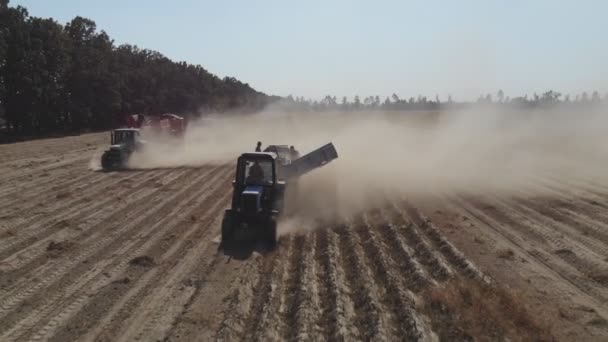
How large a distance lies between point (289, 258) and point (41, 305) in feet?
15.8

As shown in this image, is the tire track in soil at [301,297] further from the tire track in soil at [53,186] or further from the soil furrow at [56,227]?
the tire track in soil at [53,186]

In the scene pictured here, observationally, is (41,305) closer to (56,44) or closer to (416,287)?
(416,287)

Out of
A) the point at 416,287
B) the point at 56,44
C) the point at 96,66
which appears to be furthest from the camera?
the point at 96,66


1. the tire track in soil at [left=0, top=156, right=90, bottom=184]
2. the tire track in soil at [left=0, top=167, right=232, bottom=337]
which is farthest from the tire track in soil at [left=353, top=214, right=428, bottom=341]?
the tire track in soil at [left=0, top=156, right=90, bottom=184]

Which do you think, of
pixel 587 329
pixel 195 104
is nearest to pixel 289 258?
pixel 587 329

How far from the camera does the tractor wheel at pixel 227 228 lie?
11.9 m

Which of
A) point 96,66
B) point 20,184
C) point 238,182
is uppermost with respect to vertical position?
point 96,66

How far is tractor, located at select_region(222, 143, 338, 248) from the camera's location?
38.1 ft

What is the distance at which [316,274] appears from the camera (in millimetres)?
9781

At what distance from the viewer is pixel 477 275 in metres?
9.39

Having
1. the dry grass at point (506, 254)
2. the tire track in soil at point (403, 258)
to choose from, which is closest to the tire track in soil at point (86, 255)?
the tire track in soil at point (403, 258)

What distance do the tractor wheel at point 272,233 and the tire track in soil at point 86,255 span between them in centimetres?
357

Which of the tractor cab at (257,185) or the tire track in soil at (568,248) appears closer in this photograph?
the tire track in soil at (568,248)

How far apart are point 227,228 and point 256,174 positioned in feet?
4.91
